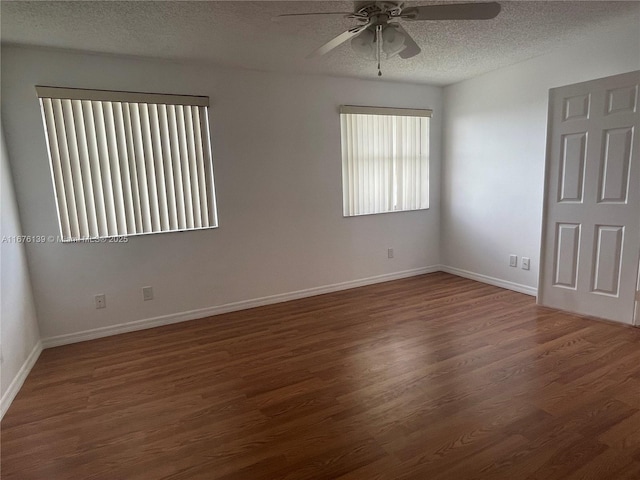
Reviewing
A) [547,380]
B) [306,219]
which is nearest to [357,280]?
[306,219]

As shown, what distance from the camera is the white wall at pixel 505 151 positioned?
307 cm

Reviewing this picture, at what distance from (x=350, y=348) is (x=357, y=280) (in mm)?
1630

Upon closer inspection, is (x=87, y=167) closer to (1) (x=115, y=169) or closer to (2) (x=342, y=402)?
(1) (x=115, y=169)

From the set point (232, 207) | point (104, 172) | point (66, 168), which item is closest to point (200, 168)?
point (232, 207)

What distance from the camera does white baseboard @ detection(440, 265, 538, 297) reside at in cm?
379

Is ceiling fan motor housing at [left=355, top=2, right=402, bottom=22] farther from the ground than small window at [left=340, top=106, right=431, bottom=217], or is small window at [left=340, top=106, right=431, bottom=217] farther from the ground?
ceiling fan motor housing at [left=355, top=2, right=402, bottom=22]

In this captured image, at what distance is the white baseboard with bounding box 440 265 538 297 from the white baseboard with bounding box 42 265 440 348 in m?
0.37

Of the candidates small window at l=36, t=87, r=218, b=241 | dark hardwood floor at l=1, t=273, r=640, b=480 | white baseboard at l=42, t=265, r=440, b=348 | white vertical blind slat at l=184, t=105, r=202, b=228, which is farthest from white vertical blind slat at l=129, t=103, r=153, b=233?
dark hardwood floor at l=1, t=273, r=640, b=480

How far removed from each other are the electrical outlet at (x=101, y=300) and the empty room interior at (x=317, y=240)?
0.06 meters

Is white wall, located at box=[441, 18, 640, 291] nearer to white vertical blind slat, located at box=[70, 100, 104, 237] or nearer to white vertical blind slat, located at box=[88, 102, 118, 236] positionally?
white vertical blind slat, located at box=[88, 102, 118, 236]

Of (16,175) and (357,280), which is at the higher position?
(16,175)

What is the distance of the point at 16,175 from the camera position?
2766 mm

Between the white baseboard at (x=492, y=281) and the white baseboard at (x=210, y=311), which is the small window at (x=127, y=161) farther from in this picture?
the white baseboard at (x=492, y=281)

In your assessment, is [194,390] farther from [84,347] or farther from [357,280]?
[357,280]
